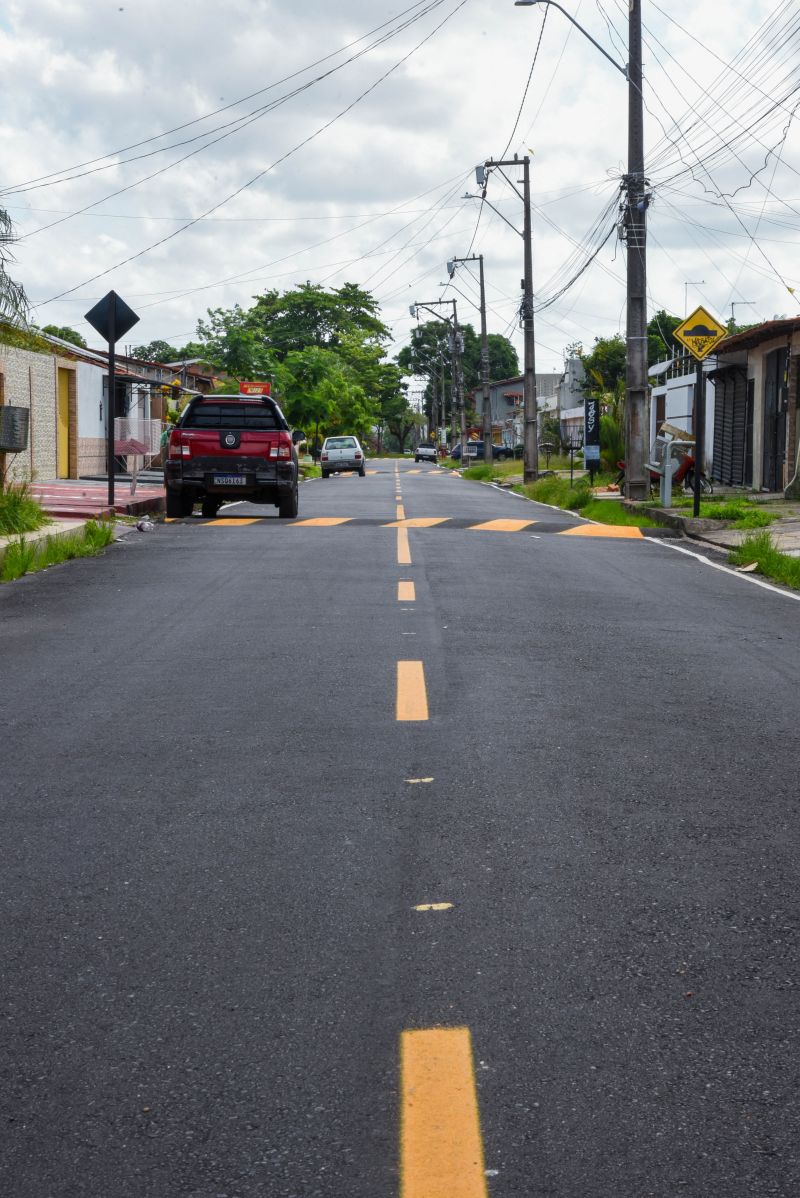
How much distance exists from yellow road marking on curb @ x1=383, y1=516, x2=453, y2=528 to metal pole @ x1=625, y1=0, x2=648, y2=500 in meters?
5.02

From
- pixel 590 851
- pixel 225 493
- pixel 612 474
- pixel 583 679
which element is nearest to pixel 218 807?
pixel 590 851

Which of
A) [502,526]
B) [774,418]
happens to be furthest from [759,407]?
[502,526]

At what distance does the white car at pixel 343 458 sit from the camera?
174ft

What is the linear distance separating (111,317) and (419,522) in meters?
5.04

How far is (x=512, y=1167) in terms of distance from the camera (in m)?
2.71

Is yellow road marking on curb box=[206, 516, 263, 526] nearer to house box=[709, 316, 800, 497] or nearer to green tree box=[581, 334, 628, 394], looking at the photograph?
house box=[709, 316, 800, 497]

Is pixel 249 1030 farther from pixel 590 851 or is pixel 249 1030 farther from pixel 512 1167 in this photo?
pixel 590 851

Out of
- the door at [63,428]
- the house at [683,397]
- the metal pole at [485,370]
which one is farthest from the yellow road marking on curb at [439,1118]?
the metal pole at [485,370]

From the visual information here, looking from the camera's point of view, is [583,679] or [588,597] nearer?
[583,679]

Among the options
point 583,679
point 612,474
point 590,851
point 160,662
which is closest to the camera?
point 590,851

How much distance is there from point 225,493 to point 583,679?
13.7 m

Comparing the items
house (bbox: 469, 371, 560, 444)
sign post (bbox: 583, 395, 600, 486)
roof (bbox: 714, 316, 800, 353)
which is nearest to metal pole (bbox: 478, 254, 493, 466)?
sign post (bbox: 583, 395, 600, 486)

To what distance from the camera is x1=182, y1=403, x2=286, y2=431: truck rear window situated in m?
21.1

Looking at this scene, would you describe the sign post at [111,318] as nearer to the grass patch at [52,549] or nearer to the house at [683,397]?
the grass patch at [52,549]
